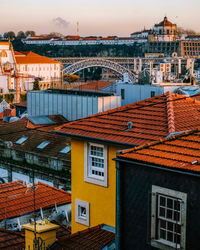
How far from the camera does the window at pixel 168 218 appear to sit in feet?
22.9

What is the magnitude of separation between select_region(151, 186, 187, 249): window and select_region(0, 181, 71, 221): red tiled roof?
730 centimetres

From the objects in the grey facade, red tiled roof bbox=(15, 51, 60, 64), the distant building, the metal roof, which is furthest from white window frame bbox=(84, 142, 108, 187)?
red tiled roof bbox=(15, 51, 60, 64)

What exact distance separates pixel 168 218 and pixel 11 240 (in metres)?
4.90

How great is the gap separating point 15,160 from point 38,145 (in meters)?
1.24

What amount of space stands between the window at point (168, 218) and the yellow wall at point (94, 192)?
3027 mm

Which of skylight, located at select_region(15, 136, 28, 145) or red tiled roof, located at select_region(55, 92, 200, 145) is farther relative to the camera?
skylight, located at select_region(15, 136, 28, 145)

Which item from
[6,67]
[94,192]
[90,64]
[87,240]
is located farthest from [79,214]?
[90,64]

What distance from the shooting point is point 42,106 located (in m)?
31.5

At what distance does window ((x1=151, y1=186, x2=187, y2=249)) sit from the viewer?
6969 mm

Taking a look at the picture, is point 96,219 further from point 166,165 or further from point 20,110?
point 20,110

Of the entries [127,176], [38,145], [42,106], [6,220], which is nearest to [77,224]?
[6,220]

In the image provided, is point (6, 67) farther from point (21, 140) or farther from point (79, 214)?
point (79, 214)

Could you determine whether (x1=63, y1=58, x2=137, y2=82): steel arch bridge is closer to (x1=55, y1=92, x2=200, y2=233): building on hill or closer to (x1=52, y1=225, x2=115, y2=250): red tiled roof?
(x1=55, y1=92, x2=200, y2=233): building on hill

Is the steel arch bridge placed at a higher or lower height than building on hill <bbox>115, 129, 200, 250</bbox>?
lower
